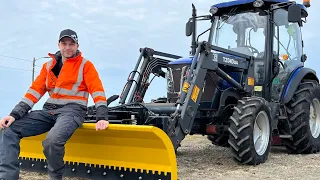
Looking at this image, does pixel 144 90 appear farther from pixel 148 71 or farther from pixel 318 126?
pixel 318 126

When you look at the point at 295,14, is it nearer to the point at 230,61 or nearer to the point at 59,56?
the point at 230,61

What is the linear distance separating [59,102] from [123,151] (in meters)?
0.86

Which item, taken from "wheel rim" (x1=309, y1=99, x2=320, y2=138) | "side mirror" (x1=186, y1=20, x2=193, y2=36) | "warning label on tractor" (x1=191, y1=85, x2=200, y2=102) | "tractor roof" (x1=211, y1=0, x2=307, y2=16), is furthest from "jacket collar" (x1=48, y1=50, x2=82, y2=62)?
"wheel rim" (x1=309, y1=99, x2=320, y2=138)

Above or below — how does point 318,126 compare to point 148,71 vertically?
below

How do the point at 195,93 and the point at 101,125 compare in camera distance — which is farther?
the point at 195,93

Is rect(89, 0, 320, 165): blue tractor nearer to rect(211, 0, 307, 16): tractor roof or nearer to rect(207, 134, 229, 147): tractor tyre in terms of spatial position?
rect(211, 0, 307, 16): tractor roof

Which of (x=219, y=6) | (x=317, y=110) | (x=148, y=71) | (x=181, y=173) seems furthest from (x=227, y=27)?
(x=181, y=173)

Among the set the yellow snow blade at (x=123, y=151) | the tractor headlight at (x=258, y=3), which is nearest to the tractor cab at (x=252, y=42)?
the tractor headlight at (x=258, y=3)

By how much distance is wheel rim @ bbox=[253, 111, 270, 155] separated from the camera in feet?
20.2

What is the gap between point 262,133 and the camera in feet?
20.6

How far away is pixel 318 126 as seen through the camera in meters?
7.82

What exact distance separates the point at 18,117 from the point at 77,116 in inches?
22.4

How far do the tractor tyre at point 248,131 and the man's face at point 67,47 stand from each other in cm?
245

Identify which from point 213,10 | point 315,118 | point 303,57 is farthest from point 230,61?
point 315,118
